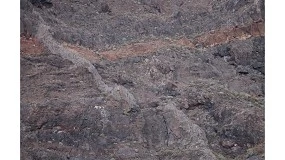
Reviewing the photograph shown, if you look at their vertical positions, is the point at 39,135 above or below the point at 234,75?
below

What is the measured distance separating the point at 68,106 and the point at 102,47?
2.16ft

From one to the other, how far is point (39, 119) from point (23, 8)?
1.05 m

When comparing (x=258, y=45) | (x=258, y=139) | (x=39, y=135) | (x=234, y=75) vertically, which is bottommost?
(x=39, y=135)

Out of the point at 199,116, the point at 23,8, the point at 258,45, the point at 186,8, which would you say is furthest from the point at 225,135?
the point at 23,8

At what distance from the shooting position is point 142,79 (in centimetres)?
490

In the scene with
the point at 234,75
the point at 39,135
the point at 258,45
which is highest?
the point at 258,45

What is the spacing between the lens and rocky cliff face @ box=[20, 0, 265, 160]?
188 inches

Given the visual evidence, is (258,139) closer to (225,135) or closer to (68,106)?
(225,135)

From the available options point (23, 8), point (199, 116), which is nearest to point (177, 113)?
point (199, 116)

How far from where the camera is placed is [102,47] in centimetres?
493

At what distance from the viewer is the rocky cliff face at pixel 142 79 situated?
15.6 ft

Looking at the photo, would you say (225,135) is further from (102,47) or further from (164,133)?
(102,47)

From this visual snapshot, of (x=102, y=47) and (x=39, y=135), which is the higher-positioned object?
(x=102, y=47)

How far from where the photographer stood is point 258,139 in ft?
15.7
